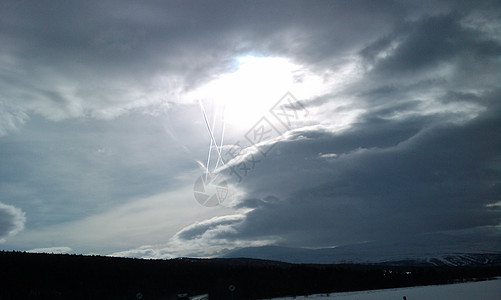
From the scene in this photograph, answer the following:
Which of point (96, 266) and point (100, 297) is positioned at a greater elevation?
point (96, 266)

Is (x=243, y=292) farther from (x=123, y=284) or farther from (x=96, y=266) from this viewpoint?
(x=96, y=266)

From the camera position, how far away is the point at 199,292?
155875 millimetres

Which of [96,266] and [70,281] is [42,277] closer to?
[70,281]

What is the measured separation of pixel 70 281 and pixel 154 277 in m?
33.5

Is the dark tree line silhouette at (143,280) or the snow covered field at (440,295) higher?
the dark tree line silhouette at (143,280)

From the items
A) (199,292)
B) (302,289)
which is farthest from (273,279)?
(199,292)

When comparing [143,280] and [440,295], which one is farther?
[143,280]

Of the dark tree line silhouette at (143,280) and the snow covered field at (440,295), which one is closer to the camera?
the snow covered field at (440,295)

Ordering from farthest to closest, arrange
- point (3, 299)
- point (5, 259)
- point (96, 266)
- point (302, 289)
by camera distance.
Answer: point (302, 289) → point (96, 266) → point (5, 259) → point (3, 299)

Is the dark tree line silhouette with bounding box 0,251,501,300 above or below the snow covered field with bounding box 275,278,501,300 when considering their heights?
above

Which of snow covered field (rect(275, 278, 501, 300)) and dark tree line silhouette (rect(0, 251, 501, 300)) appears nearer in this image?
snow covered field (rect(275, 278, 501, 300))

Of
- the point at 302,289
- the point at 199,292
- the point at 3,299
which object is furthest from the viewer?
the point at 302,289

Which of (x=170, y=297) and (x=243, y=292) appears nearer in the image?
(x=170, y=297)

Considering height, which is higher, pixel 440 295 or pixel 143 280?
pixel 143 280
